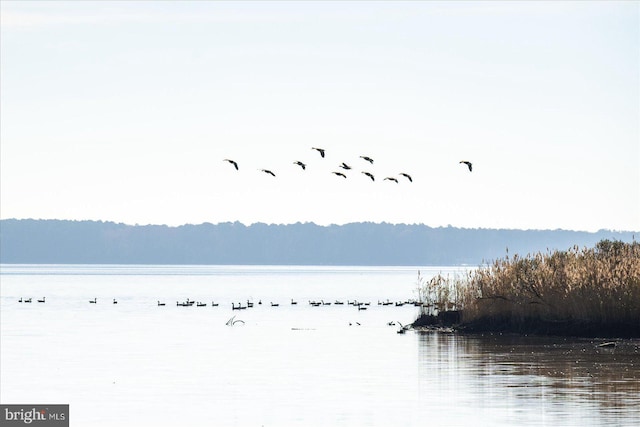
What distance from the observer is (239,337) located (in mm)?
62625

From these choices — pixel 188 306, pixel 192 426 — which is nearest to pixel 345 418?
pixel 192 426

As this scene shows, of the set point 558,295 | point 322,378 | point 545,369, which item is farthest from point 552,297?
point 322,378

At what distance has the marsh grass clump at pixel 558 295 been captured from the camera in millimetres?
47062

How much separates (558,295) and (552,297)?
16.9 inches

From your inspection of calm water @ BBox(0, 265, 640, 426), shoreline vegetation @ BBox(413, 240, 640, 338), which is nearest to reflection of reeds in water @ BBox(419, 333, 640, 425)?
calm water @ BBox(0, 265, 640, 426)

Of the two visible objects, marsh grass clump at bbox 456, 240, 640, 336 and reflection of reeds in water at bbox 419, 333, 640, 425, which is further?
marsh grass clump at bbox 456, 240, 640, 336

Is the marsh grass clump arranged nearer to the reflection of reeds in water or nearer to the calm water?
the reflection of reeds in water

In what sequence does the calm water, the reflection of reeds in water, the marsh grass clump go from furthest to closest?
the marsh grass clump
the reflection of reeds in water
the calm water

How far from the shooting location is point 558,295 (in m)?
49.8

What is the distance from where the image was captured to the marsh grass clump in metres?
47.1

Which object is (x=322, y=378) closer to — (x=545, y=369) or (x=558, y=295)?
(x=545, y=369)

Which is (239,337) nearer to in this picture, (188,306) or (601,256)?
(601,256)

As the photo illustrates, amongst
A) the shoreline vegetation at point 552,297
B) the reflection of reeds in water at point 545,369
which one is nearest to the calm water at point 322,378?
the reflection of reeds in water at point 545,369

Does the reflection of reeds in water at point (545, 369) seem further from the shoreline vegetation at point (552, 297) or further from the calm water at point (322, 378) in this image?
the shoreline vegetation at point (552, 297)
